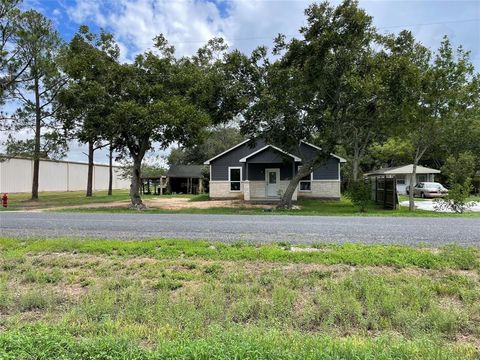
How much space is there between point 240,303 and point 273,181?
22698 mm

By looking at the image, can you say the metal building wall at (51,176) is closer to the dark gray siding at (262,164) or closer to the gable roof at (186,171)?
the gable roof at (186,171)

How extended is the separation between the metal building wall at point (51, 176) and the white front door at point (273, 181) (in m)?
27.2

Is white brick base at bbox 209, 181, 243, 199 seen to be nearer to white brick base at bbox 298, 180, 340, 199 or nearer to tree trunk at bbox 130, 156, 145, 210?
white brick base at bbox 298, 180, 340, 199

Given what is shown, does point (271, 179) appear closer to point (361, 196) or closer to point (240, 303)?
point (361, 196)

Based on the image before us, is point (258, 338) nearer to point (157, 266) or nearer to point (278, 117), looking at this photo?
point (157, 266)

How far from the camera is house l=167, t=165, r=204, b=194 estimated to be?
1518 inches

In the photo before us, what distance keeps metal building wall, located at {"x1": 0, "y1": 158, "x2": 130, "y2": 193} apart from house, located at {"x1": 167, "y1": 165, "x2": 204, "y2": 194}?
1628 cm

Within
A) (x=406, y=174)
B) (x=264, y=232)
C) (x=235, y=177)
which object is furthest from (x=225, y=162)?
(x=406, y=174)

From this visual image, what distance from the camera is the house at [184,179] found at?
38.6 m

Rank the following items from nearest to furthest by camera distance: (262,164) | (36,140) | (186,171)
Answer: (262,164), (36,140), (186,171)

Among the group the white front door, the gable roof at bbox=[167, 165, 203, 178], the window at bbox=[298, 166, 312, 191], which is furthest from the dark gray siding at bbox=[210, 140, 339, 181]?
the gable roof at bbox=[167, 165, 203, 178]

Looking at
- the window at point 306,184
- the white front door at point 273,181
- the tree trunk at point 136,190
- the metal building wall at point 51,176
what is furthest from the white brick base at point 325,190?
the metal building wall at point 51,176

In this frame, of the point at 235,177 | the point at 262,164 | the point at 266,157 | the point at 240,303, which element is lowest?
the point at 240,303

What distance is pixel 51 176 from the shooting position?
1971 inches
